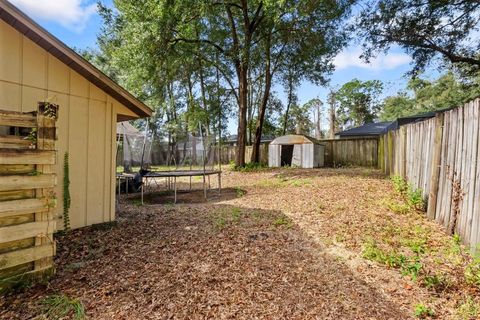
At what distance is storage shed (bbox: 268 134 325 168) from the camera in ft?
50.1

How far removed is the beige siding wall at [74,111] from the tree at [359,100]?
3576 centimetres

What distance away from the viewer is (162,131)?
84.2 feet

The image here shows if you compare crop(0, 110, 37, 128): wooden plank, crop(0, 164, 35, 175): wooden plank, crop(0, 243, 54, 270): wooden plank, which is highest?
crop(0, 110, 37, 128): wooden plank

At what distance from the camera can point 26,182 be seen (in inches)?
98.6

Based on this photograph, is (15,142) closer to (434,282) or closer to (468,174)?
(434,282)

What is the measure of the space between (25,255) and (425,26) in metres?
12.7

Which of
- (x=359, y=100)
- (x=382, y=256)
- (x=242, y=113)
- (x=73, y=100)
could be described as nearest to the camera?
(x=382, y=256)

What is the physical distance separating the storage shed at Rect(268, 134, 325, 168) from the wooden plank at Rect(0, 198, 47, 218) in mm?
13767

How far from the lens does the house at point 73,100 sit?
3.43 metres

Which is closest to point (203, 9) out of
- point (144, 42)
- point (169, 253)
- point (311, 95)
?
point (144, 42)

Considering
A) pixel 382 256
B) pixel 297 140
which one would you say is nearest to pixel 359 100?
pixel 297 140

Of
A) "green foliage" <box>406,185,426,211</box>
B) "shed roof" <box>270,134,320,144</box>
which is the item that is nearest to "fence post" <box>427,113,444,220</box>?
"green foliage" <box>406,185,426,211</box>

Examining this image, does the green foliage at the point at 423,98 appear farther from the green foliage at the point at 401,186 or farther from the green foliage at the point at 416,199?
the green foliage at the point at 416,199

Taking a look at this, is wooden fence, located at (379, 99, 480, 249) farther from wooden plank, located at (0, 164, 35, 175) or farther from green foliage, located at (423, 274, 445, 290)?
wooden plank, located at (0, 164, 35, 175)
